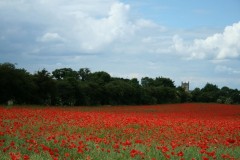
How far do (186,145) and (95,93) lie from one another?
49.2m

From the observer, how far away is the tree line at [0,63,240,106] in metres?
46.9

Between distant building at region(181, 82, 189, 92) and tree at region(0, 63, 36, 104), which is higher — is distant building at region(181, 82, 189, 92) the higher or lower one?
the higher one

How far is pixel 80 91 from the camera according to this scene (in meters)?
57.8

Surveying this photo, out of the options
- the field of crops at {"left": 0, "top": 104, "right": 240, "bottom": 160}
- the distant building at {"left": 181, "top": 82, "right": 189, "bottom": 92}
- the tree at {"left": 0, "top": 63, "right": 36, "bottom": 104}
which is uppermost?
the distant building at {"left": 181, "top": 82, "right": 189, "bottom": 92}

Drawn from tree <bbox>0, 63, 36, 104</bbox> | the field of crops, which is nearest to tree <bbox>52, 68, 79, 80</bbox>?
tree <bbox>0, 63, 36, 104</bbox>

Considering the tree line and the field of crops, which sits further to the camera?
the tree line

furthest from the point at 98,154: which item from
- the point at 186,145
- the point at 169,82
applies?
the point at 169,82

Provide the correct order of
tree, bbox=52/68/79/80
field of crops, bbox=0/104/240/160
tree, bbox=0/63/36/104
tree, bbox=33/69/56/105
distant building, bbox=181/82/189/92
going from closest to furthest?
1. field of crops, bbox=0/104/240/160
2. tree, bbox=0/63/36/104
3. tree, bbox=33/69/56/105
4. tree, bbox=52/68/79/80
5. distant building, bbox=181/82/189/92

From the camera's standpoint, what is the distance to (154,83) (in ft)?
310

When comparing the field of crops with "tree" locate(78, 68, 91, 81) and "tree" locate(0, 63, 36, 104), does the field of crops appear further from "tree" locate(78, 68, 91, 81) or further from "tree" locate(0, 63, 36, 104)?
"tree" locate(78, 68, 91, 81)

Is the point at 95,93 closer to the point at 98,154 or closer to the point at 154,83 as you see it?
the point at 154,83

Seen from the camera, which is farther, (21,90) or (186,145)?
(21,90)

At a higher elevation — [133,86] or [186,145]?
[133,86]

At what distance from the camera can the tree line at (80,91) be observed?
46906 millimetres
